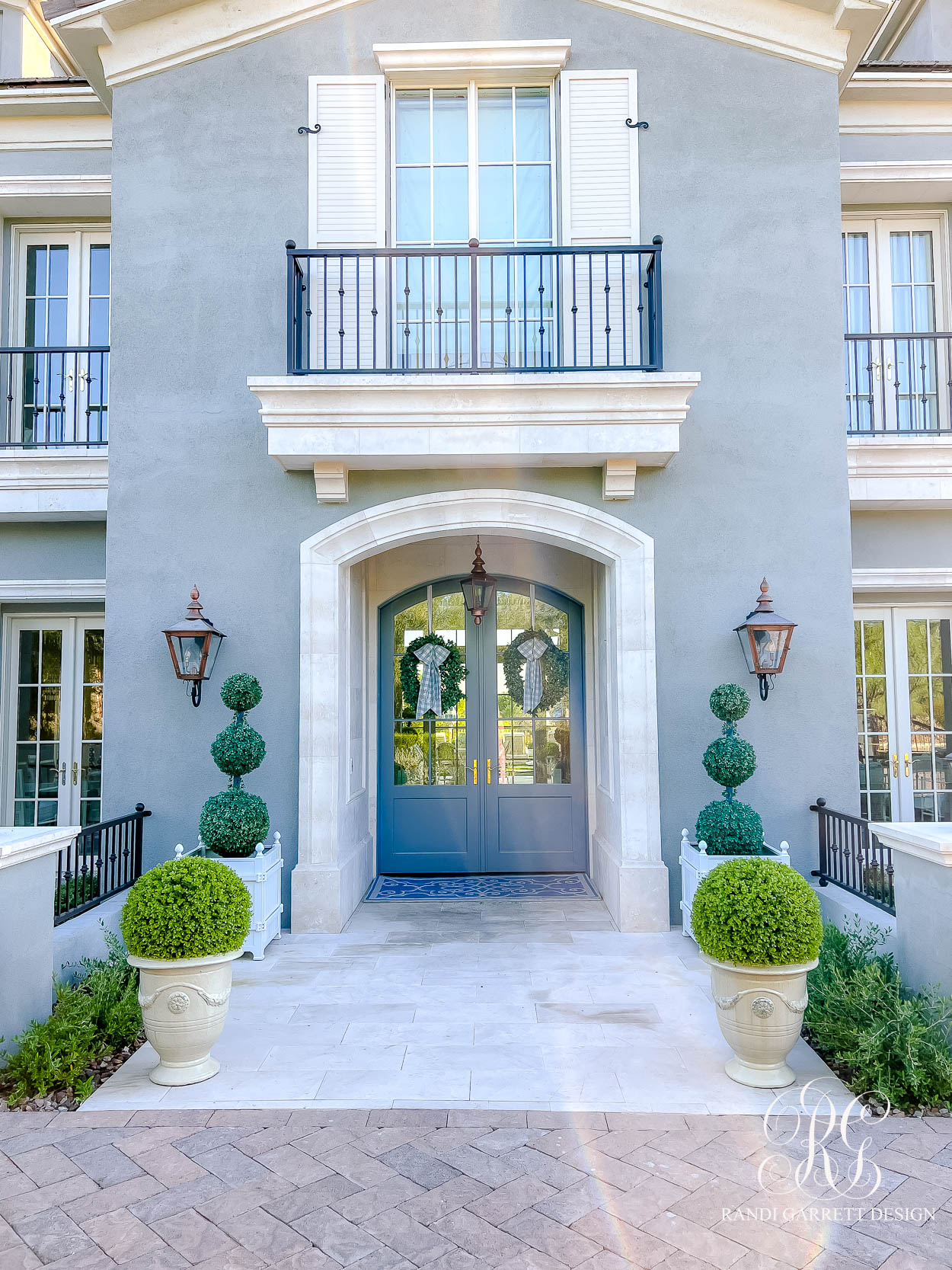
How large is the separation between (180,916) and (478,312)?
486 centimetres

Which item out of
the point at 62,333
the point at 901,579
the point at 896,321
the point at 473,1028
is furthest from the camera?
the point at 62,333

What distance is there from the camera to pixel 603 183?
7117 mm

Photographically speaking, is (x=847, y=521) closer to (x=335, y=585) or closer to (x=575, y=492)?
(x=575, y=492)

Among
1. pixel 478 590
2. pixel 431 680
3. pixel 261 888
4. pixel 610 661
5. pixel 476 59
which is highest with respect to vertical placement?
pixel 476 59

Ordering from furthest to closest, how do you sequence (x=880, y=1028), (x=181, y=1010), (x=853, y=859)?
(x=853, y=859)
(x=181, y=1010)
(x=880, y=1028)

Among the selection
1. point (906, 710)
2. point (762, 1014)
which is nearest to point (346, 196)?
point (762, 1014)

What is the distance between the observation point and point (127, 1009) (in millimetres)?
4762

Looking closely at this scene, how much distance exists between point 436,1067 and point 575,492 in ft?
14.0

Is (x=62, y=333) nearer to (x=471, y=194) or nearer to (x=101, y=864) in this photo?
(x=471, y=194)

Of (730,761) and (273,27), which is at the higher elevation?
(273,27)

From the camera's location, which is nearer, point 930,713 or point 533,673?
point 930,713

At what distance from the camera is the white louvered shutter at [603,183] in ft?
23.3

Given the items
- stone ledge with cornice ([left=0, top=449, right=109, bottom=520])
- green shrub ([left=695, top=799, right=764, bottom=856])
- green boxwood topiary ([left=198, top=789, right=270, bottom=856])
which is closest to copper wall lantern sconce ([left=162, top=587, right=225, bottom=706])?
green boxwood topiary ([left=198, top=789, right=270, bottom=856])

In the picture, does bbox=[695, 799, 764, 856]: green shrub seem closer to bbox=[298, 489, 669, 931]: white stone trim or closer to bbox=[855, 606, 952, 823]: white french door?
bbox=[298, 489, 669, 931]: white stone trim
